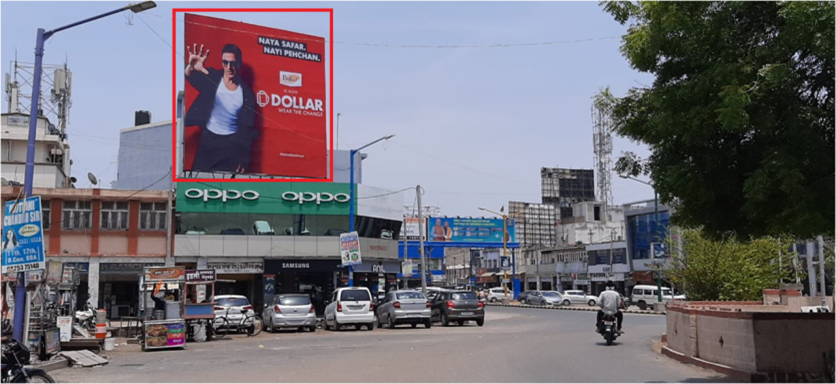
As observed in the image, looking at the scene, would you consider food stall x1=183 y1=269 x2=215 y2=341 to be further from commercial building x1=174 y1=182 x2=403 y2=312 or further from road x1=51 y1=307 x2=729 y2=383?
commercial building x1=174 y1=182 x2=403 y2=312

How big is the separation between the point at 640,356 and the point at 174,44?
105 feet

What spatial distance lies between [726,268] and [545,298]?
3825 centimetres

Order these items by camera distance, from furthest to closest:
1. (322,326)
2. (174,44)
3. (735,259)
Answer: (174,44) → (322,326) → (735,259)

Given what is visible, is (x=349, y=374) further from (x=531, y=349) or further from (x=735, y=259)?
(x=735, y=259)

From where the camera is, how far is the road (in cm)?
1359

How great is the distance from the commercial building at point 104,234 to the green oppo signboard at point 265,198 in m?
1.53

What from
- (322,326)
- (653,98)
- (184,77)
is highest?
(184,77)

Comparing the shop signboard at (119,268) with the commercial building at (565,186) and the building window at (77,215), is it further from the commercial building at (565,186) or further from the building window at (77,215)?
the commercial building at (565,186)

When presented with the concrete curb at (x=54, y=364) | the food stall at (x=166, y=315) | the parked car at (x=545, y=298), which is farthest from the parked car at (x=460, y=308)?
the parked car at (x=545, y=298)

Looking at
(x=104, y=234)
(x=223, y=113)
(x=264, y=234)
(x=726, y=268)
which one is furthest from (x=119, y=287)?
(x=726, y=268)

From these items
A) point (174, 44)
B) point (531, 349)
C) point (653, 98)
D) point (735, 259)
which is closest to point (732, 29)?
point (653, 98)

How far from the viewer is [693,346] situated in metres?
15.3

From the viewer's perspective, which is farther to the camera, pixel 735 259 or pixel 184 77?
pixel 184 77

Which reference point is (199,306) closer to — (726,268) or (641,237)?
(726,268)
